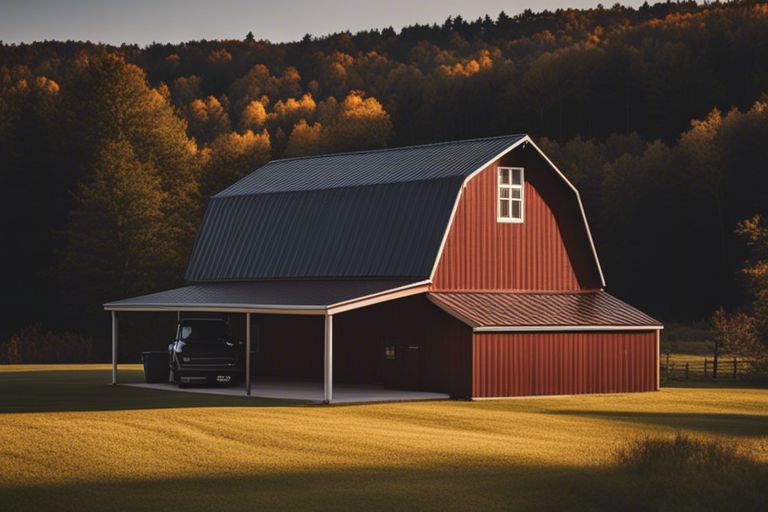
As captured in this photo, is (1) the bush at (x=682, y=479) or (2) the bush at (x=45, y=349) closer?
(1) the bush at (x=682, y=479)

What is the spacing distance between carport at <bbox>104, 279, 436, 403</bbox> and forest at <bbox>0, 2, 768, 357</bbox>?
56.9ft

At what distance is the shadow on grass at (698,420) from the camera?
2908cm

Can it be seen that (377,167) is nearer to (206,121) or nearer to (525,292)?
(525,292)

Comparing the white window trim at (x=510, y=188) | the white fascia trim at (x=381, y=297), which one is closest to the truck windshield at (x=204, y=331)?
the white fascia trim at (x=381, y=297)

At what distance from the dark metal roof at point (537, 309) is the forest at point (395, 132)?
996cm

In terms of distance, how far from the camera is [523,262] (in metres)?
41.9

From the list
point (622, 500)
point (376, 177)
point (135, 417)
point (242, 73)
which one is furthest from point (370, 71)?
point (622, 500)

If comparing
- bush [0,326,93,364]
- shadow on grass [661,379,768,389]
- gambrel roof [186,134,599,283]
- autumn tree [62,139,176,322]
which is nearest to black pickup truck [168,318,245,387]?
gambrel roof [186,134,599,283]

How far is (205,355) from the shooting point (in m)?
40.2

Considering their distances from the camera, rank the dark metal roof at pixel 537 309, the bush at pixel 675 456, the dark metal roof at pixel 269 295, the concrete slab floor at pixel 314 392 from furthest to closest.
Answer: the dark metal roof at pixel 537 309, the dark metal roof at pixel 269 295, the concrete slab floor at pixel 314 392, the bush at pixel 675 456

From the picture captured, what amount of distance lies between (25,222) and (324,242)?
124ft

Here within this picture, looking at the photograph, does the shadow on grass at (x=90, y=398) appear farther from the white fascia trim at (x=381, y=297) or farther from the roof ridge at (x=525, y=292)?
the roof ridge at (x=525, y=292)

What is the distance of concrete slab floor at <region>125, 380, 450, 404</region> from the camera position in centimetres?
3634

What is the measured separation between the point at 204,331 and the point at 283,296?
3.27 meters
